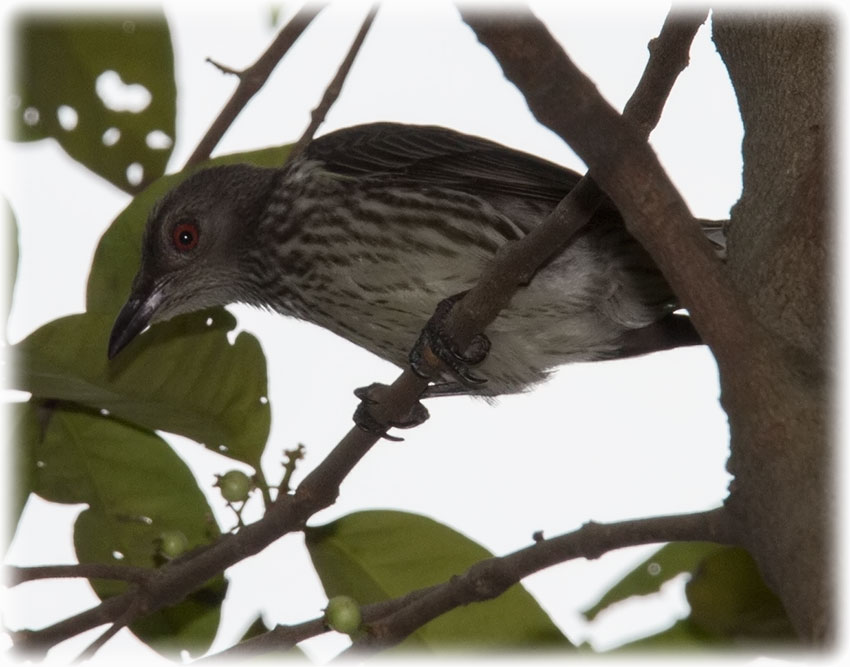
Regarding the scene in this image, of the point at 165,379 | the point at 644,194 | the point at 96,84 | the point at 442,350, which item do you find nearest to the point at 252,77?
the point at 96,84

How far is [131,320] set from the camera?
148 inches

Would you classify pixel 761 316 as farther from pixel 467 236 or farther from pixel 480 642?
pixel 467 236

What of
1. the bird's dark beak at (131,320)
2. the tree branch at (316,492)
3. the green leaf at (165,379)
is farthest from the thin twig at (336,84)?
the tree branch at (316,492)

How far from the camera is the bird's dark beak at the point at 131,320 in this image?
3303 millimetres

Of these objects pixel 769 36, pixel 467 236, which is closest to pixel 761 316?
pixel 769 36

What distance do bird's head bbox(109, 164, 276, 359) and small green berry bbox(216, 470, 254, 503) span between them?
142 centimetres

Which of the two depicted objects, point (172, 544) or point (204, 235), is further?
point (204, 235)

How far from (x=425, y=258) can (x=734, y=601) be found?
1.59 metres

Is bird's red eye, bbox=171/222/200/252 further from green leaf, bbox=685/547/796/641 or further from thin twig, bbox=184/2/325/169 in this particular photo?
green leaf, bbox=685/547/796/641

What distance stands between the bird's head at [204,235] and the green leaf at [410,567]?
1.33m

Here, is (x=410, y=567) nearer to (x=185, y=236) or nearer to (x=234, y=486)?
(x=234, y=486)

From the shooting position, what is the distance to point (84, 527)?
3.40 m

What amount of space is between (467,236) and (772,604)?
5.18 feet

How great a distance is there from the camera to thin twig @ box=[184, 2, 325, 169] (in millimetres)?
3885
